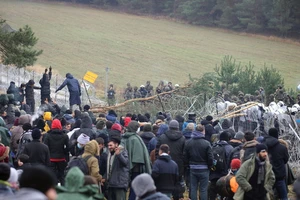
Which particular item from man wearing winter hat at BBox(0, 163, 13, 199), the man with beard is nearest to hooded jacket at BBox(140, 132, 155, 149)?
the man with beard

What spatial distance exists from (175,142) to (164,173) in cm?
172

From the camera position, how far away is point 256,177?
11500mm

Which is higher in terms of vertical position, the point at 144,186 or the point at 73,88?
the point at 144,186

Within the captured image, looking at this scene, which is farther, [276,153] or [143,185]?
[276,153]

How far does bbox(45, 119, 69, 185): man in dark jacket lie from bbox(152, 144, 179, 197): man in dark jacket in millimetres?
2475

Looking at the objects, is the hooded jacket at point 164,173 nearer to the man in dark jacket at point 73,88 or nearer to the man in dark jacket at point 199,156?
the man in dark jacket at point 199,156

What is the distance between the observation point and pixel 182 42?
67.0 m

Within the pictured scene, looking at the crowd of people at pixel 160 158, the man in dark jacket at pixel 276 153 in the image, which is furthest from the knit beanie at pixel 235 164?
the man in dark jacket at pixel 276 153

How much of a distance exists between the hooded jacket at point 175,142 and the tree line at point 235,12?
168 feet

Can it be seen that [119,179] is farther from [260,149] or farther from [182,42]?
[182,42]

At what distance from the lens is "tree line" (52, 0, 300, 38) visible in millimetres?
64188

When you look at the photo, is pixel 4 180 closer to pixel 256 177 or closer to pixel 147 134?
pixel 256 177

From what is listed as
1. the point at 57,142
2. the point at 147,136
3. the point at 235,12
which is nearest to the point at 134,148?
the point at 147,136

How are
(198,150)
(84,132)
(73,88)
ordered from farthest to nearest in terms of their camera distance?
(73,88) < (84,132) < (198,150)
